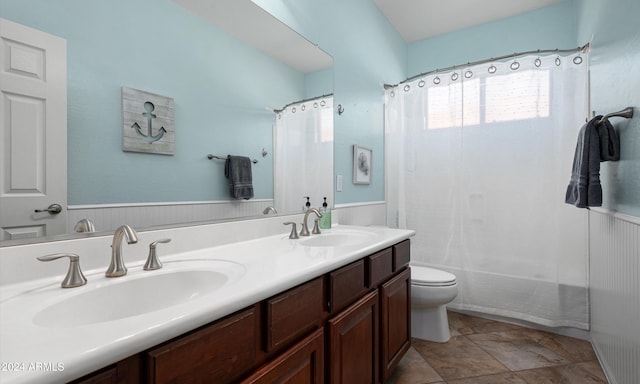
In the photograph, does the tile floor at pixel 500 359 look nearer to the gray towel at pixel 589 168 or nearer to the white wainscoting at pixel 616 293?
the white wainscoting at pixel 616 293

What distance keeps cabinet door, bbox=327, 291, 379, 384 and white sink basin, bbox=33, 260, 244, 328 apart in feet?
1.44

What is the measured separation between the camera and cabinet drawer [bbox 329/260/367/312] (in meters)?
1.06

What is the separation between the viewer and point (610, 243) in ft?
4.98

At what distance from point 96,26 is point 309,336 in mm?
1162

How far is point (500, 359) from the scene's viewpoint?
1.88 metres

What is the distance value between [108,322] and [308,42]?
172 centimetres

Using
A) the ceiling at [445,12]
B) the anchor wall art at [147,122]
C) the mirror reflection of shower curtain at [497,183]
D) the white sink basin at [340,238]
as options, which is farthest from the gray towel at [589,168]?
the anchor wall art at [147,122]

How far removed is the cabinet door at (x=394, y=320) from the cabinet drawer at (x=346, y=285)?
0.24 m

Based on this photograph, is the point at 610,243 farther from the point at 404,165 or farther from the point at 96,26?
the point at 96,26

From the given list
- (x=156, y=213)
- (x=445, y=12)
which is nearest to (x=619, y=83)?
(x=445, y=12)

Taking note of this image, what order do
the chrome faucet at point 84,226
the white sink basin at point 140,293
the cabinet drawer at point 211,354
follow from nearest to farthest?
the cabinet drawer at point 211,354 → the white sink basin at point 140,293 → the chrome faucet at point 84,226

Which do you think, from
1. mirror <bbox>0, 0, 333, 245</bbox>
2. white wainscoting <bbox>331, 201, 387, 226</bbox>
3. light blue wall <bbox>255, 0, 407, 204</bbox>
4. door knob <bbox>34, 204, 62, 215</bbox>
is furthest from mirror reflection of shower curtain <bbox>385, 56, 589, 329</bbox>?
door knob <bbox>34, 204, 62, 215</bbox>

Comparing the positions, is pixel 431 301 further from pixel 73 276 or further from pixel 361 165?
pixel 73 276

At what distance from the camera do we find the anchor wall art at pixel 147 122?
992 millimetres
